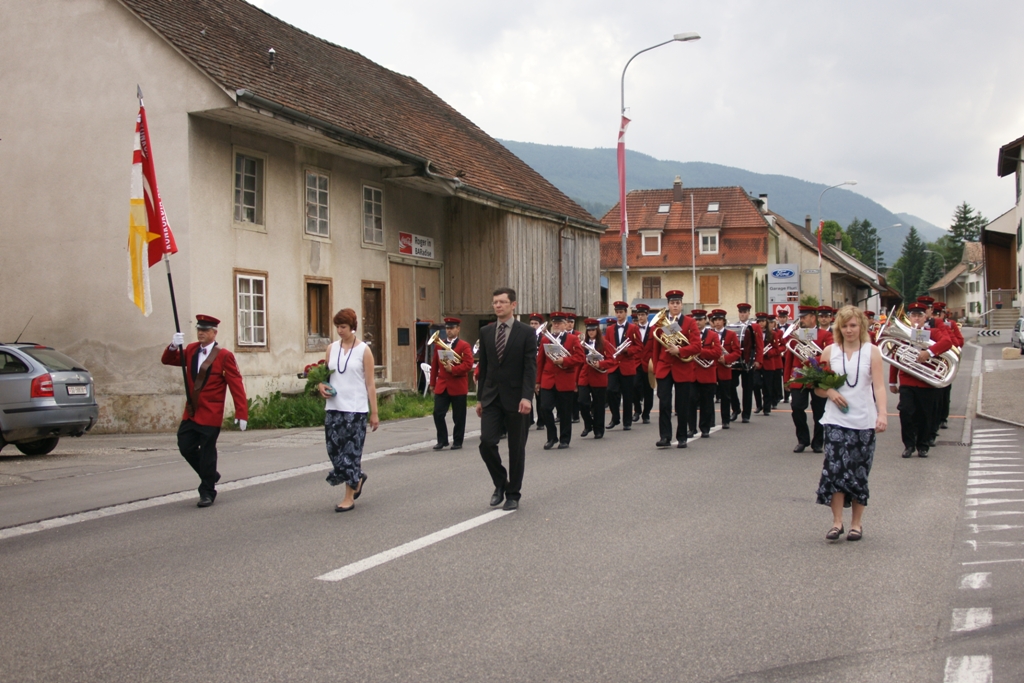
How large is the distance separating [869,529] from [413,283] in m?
18.3

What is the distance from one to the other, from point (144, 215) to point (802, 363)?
9101mm

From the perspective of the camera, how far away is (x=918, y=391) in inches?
489

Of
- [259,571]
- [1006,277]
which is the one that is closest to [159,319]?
Result: [259,571]

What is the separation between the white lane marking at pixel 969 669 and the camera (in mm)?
4344

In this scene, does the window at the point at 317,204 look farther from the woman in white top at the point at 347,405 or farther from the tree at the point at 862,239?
the tree at the point at 862,239

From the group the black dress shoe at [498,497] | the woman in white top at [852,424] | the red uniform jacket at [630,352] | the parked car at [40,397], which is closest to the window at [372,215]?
the red uniform jacket at [630,352]

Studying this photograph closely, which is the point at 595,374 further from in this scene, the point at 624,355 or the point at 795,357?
the point at 795,357

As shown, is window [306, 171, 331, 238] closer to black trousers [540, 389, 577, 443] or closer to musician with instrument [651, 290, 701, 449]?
black trousers [540, 389, 577, 443]

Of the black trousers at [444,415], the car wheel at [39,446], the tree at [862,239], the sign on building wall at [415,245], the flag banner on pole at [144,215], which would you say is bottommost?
the car wheel at [39,446]

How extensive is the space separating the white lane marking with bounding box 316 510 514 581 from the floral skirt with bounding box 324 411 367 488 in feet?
4.15

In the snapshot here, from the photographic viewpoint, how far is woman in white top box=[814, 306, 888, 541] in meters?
7.16

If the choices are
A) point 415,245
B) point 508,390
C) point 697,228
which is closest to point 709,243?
point 697,228

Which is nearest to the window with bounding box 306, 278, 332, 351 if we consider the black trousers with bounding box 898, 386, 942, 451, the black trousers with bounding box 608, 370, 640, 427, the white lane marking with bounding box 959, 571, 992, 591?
the black trousers with bounding box 608, 370, 640, 427

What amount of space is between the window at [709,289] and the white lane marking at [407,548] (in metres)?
58.1
